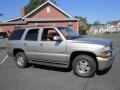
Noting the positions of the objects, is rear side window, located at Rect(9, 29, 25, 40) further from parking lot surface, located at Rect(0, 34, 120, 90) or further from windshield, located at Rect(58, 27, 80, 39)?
windshield, located at Rect(58, 27, 80, 39)

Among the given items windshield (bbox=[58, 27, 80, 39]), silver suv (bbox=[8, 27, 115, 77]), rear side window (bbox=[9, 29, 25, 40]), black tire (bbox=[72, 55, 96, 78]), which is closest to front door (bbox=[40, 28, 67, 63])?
silver suv (bbox=[8, 27, 115, 77])

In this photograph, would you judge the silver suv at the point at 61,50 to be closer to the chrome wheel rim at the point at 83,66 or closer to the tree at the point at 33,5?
the chrome wheel rim at the point at 83,66

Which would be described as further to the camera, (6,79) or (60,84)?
(6,79)

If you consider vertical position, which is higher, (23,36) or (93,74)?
(23,36)

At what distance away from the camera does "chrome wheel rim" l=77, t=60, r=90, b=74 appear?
8031mm

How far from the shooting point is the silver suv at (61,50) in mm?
7770

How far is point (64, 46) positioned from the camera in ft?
27.5

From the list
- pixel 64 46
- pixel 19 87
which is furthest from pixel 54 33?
pixel 19 87

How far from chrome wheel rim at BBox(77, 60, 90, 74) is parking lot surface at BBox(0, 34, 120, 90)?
304mm

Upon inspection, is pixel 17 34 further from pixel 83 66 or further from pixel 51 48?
pixel 83 66

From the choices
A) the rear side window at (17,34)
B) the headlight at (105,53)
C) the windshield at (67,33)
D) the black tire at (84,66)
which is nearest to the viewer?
the headlight at (105,53)

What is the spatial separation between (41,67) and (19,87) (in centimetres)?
312

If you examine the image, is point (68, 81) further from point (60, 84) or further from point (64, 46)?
point (64, 46)

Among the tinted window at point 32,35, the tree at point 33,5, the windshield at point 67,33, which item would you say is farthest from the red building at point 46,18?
the tree at point 33,5
